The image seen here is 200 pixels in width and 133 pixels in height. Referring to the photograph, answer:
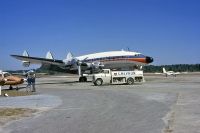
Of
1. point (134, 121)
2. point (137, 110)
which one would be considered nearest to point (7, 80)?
point (137, 110)

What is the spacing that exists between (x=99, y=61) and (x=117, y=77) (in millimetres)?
9797

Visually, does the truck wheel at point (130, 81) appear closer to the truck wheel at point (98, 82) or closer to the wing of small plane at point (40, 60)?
the truck wheel at point (98, 82)

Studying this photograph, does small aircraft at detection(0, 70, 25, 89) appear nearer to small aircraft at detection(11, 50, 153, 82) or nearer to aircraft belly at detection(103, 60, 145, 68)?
small aircraft at detection(11, 50, 153, 82)

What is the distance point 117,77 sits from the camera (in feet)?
147

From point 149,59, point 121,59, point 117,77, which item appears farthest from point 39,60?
point 149,59

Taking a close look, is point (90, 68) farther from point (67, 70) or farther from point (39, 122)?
point (39, 122)

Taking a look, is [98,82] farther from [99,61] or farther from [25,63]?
[25,63]

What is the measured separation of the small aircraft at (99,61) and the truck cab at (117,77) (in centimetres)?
796

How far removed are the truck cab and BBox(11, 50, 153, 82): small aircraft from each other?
313 inches

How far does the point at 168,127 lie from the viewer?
12.8 m

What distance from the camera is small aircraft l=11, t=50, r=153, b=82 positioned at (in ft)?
174

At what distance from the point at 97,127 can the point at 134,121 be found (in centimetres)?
187

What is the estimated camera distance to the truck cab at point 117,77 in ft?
147

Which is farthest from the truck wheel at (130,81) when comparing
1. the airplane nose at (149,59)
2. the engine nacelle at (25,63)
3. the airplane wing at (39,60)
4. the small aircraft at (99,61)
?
the engine nacelle at (25,63)
